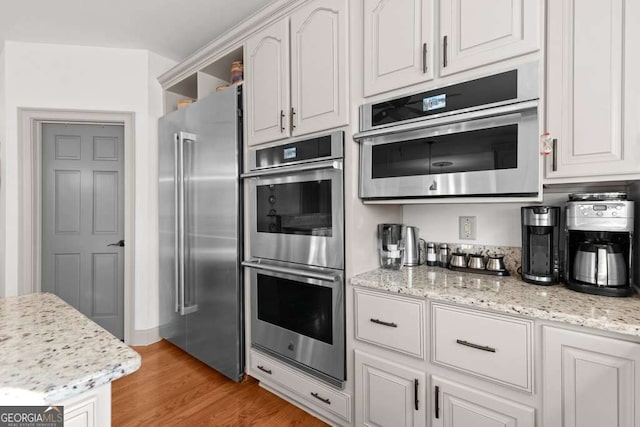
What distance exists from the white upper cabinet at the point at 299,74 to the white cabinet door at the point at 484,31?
1.70 ft

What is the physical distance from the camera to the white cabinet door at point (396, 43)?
Result: 1.51 meters

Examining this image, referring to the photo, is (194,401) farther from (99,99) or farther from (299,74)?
(99,99)

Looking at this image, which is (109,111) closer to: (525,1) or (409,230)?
→ (409,230)

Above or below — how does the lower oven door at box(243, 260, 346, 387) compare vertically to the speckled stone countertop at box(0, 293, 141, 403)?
below

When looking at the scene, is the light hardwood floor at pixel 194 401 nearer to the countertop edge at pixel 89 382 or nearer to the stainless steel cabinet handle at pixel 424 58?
the countertop edge at pixel 89 382

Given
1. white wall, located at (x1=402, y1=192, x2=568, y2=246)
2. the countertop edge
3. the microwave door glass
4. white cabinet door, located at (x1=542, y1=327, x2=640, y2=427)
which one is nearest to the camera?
the countertop edge

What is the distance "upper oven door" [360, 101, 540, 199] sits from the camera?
1.30m

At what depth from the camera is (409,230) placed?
192 cm

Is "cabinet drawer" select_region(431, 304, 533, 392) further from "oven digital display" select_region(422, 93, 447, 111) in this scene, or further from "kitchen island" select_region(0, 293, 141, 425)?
"kitchen island" select_region(0, 293, 141, 425)

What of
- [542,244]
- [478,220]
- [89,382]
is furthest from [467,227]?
[89,382]

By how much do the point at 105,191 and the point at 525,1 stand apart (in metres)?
3.44

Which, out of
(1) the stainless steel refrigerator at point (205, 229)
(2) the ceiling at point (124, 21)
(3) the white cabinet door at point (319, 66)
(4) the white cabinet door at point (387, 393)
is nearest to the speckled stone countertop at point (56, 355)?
(4) the white cabinet door at point (387, 393)

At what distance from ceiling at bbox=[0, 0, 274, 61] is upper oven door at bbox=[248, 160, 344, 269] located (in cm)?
129

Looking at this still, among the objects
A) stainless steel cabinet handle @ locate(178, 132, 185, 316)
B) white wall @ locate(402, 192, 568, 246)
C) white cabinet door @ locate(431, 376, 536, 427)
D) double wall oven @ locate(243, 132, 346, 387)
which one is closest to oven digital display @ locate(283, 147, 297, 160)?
double wall oven @ locate(243, 132, 346, 387)
